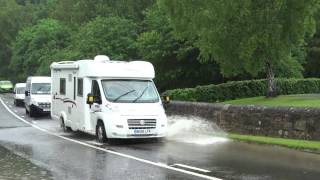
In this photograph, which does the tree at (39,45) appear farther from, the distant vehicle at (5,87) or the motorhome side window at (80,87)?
the motorhome side window at (80,87)

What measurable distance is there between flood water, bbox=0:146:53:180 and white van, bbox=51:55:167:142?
3856 mm

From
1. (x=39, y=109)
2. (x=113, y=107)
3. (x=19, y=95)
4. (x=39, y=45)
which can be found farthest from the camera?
(x=39, y=45)

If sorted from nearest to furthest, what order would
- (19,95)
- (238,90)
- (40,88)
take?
(238,90) < (40,88) < (19,95)

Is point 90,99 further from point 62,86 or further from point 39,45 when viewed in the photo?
point 39,45

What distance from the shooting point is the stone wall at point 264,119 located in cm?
1788

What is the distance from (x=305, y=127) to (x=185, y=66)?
24.1m

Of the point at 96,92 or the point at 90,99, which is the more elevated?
the point at 96,92

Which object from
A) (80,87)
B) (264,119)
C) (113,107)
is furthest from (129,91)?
(264,119)

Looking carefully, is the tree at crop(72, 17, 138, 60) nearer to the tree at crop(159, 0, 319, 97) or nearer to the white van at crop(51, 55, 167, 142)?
the tree at crop(159, 0, 319, 97)

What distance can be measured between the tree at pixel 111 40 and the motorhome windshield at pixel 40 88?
11.4m

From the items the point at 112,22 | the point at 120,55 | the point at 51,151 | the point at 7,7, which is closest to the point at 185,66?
the point at 120,55

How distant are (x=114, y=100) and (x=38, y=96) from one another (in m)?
17.4

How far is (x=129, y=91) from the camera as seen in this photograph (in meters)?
19.2

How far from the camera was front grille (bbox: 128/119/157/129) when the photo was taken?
59.5 feet
